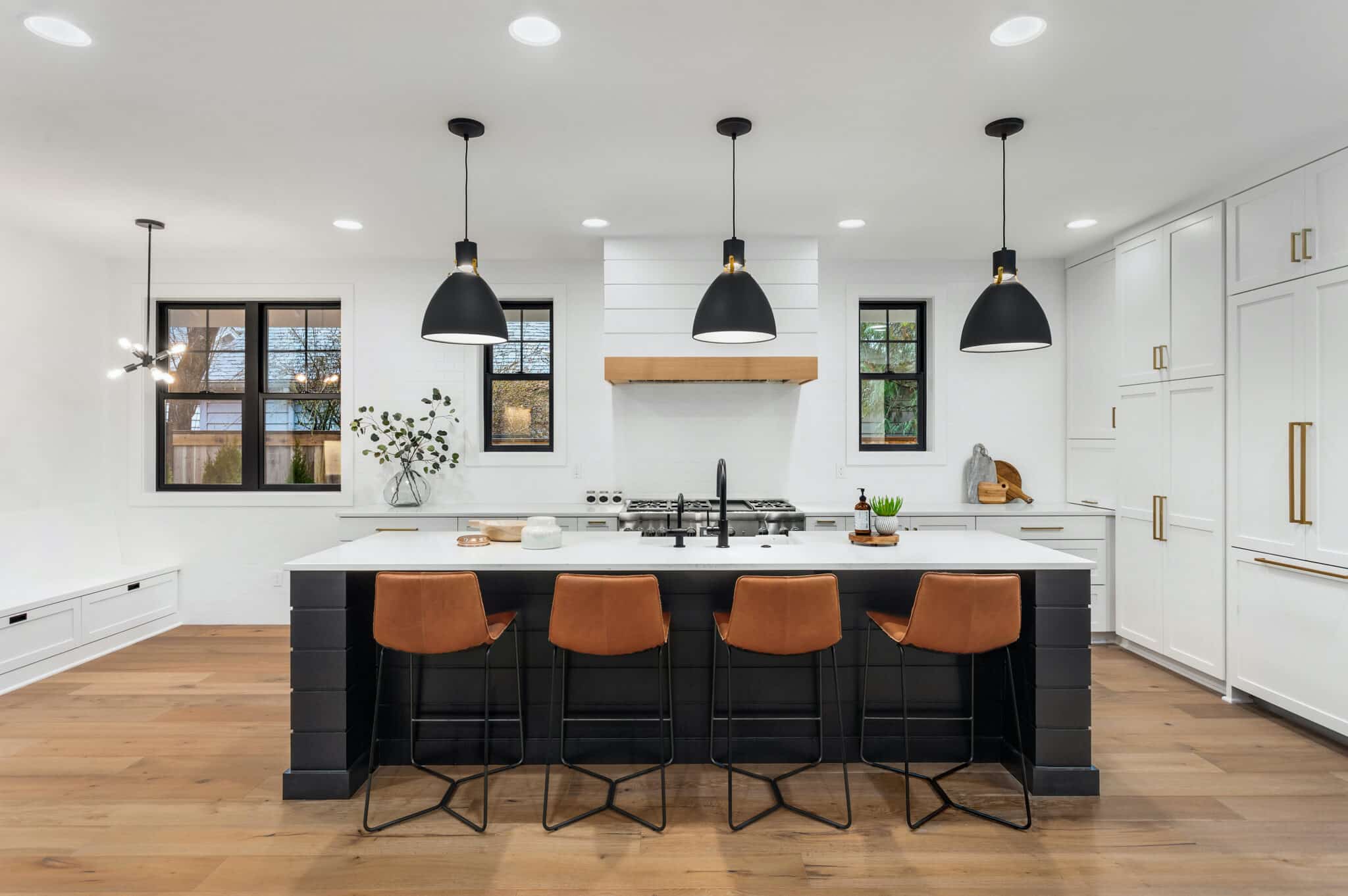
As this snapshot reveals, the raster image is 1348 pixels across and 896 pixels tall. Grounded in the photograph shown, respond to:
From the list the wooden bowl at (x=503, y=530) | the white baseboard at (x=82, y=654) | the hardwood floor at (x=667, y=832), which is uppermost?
the wooden bowl at (x=503, y=530)

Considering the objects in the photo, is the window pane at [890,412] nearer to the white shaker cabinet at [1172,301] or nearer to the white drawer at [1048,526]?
the white drawer at [1048,526]

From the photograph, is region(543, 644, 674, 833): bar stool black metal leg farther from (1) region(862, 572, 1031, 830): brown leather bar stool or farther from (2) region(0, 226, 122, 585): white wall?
(2) region(0, 226, 122, 585): white wall

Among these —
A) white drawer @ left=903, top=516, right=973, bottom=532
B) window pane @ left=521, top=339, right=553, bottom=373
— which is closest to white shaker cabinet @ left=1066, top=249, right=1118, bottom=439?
white drawer @ left=903, top=516, right=973, bottom=532

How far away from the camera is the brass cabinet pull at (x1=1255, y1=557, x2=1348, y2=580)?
9.86ft

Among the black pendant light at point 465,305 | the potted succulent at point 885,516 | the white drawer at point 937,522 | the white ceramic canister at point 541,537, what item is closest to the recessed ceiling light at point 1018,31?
the potted succulent at point 885,516

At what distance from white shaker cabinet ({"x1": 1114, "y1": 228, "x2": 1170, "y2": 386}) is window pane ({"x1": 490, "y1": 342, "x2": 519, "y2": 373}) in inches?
165

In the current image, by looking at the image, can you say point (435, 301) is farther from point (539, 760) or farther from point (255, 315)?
point (255, 315)

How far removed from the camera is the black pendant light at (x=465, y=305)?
9.25ft

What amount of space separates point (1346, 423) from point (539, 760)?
12.4ft

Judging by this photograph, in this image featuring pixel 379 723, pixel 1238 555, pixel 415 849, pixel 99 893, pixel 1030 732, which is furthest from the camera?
pixel 1238 555

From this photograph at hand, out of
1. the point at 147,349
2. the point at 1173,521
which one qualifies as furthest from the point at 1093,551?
the point at 147,349

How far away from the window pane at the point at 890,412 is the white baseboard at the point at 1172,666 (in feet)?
6.26

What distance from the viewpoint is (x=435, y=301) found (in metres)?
2.84

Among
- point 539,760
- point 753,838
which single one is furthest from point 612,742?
point 753,838
